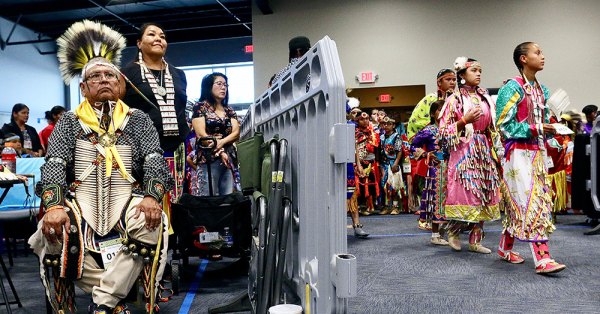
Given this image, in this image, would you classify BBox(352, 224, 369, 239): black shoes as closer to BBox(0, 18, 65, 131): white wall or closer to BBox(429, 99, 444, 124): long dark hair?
BBox(429, 99, 444, 124): long dark hair

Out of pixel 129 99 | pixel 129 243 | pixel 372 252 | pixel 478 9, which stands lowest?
pixel 372 252

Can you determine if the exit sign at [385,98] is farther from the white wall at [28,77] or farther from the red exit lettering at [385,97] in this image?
the white wall at [28,77]

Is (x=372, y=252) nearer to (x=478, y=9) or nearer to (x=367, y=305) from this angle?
(x=367, y=305)

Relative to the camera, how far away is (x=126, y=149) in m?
2.19

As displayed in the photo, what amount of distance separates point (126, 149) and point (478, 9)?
7.47 metres

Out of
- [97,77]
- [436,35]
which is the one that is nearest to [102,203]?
[97,77]

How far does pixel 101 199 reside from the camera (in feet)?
6.80

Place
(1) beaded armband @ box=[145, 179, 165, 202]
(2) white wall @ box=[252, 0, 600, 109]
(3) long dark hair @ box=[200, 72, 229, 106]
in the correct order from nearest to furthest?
(1) beaded armband @ box=[145, 179, 165, 202], (3) long dark hair @ box=[200, 72, 229, 106], (2) white wall @ box=[252, 0, 600, 109]

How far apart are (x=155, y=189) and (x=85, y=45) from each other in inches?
38.6

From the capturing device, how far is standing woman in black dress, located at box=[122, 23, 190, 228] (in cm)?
272

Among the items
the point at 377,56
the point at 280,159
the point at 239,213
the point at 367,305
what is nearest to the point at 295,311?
the point at 280,159

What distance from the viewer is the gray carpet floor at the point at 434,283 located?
2.44 metres

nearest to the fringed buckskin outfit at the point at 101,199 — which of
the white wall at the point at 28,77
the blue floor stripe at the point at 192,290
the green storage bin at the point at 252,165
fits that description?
the green storage bin at the point at 252,165

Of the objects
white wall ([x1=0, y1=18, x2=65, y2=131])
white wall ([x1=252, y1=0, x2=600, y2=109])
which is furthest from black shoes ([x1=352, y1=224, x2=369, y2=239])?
white wall ([x1=0, y1=18, x2=65, y2=131])
